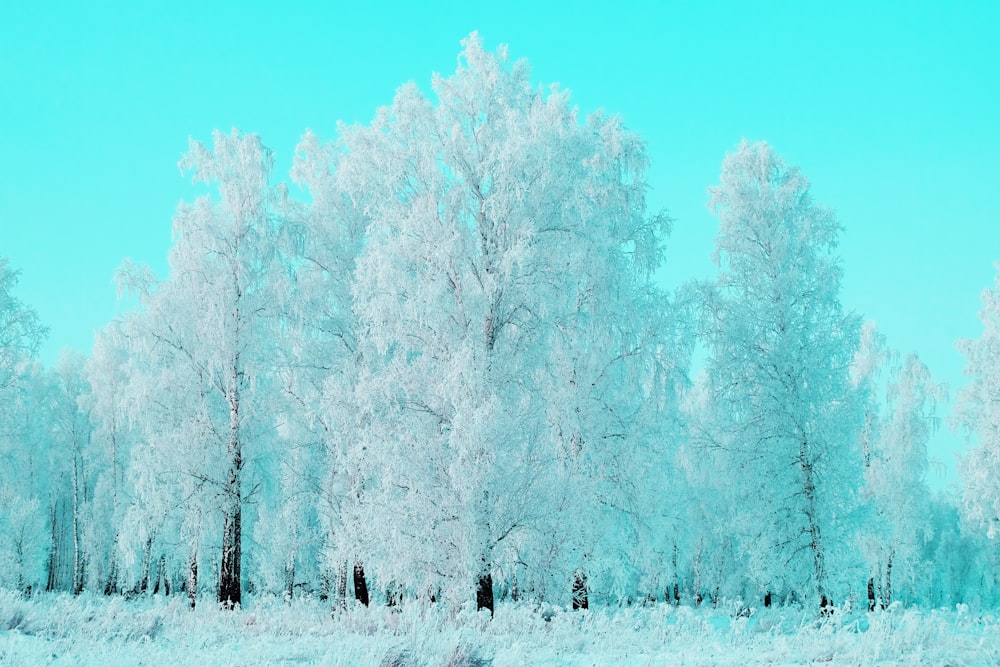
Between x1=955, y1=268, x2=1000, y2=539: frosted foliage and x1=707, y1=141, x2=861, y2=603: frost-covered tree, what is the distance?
9.15 metres

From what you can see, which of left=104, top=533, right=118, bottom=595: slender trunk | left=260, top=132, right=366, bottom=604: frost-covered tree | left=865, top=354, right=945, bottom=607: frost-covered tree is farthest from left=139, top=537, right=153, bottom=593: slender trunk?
Answer: left=865, top=354, right=945, bottom=607: frost-covered tree

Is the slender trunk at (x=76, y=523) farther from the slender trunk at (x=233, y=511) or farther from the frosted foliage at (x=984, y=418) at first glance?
the frosted foliage at (x=984, y=418)

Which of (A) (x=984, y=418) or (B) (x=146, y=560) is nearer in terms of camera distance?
(A) (x=984, y=418)

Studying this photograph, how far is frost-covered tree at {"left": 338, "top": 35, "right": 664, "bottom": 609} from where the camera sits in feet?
34.9

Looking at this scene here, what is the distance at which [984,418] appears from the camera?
21.9 meters

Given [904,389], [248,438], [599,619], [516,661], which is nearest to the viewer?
[516,661]

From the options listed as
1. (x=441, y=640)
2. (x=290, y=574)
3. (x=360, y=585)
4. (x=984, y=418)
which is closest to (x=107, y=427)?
(x=290, y=574)

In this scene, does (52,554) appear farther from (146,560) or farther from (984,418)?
(984,418)

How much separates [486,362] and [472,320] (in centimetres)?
82

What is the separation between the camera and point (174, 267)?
53.3ft

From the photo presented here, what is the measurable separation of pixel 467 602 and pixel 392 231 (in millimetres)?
6452

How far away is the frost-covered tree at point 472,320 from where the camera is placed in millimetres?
10648

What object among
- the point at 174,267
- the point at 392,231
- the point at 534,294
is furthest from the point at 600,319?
the point at 174,267

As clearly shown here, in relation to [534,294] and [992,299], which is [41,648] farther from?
[992,299]
